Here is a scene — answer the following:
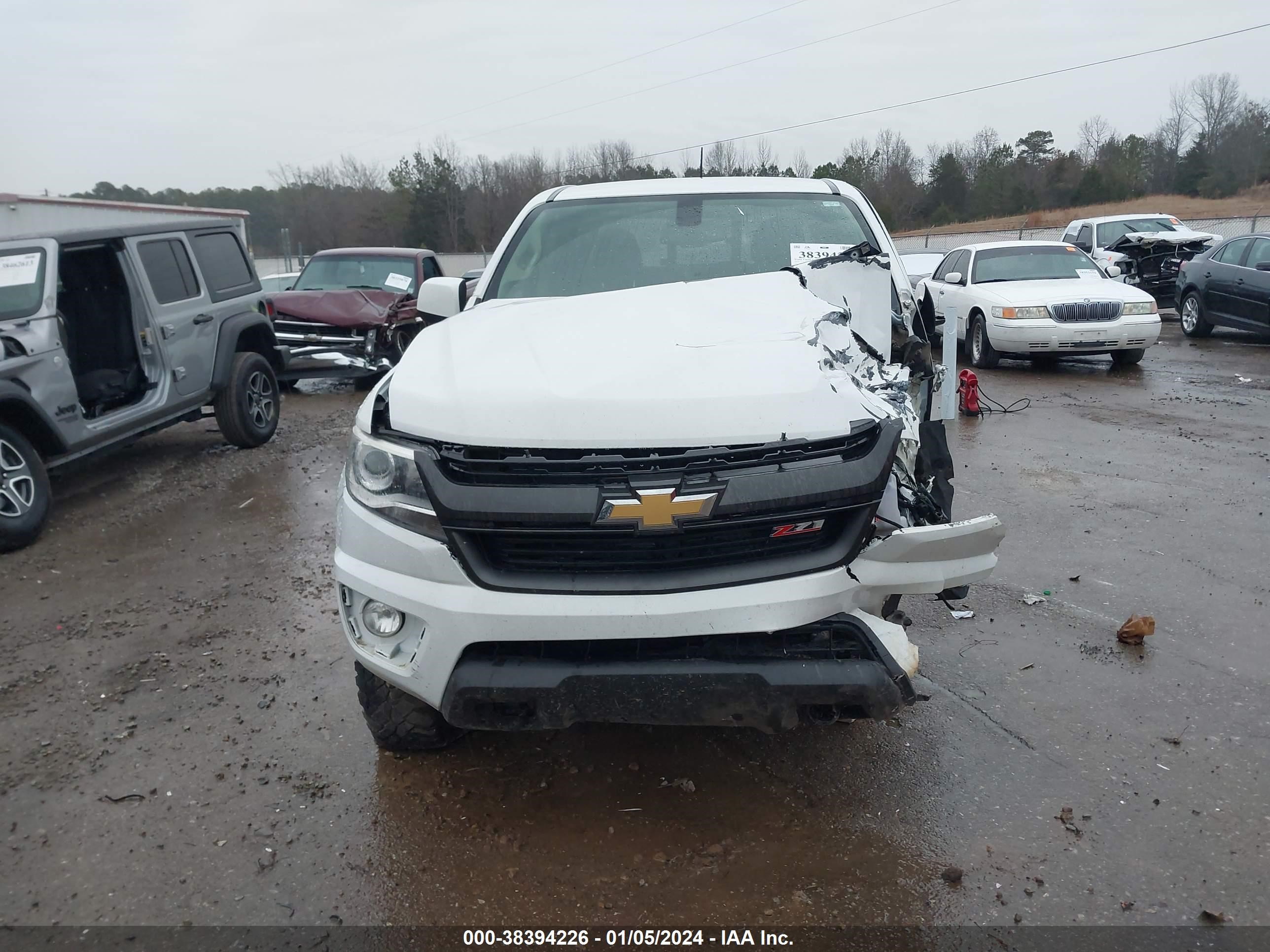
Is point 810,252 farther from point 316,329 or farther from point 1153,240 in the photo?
point 1153,240

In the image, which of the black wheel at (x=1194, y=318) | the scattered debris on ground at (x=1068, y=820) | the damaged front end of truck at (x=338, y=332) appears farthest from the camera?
the black wheel at (x=1194, y=318)

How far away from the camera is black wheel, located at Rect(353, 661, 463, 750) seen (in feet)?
9.62

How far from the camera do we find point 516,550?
8.18ft

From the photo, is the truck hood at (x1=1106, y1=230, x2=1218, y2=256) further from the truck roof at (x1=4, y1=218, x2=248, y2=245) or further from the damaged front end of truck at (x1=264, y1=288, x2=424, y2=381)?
the truck roof at (x1=4, y1=218, x2=248, y2=245)

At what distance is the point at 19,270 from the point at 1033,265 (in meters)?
11.1

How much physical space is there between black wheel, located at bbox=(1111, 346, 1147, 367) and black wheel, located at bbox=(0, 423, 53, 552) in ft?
35.6

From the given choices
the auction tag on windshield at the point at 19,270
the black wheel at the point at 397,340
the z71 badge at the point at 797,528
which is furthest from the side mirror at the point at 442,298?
the black wheel at the point at 397,340

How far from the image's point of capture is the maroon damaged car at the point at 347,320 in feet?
35.8

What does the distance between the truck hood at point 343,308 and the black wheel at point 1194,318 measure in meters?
11.8

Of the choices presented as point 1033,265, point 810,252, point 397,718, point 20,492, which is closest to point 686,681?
point 397,718

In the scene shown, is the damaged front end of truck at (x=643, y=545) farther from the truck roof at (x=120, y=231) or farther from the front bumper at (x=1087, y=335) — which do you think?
the front bumper at (x=1087, y=335)

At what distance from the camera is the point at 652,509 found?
2.36 meters

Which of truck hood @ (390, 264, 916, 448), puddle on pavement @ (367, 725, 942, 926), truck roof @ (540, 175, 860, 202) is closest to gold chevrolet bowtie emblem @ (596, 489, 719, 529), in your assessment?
truck hood @ (390, 264, 916, 448)

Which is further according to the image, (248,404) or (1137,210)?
(1137,210)
